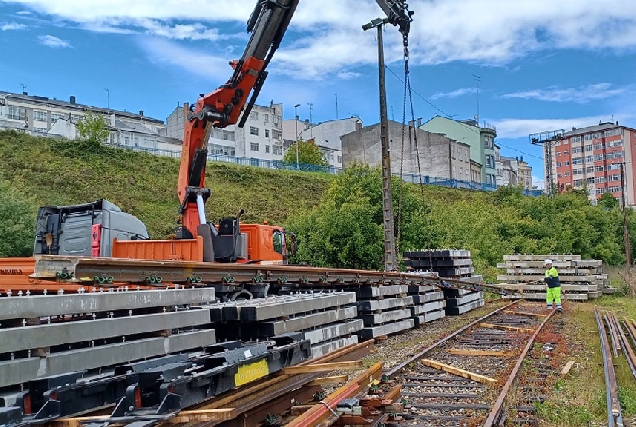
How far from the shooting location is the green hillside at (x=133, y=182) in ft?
111

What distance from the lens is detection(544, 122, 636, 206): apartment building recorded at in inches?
3986

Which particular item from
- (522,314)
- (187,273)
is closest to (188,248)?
(187,273)

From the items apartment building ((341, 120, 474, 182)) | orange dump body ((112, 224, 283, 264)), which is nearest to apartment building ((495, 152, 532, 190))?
apartment building ((341, 120, 474, 182))

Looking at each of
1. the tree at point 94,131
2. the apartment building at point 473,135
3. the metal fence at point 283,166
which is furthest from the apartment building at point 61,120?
the apartment building at point 473,135

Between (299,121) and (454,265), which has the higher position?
(299,121)

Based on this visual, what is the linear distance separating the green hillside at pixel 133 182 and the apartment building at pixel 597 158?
69.4 metres

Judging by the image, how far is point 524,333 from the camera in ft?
47.0

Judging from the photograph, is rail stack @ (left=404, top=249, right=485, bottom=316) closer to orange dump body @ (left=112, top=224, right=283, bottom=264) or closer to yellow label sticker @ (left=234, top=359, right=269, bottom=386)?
orange dump body @ (left=112, top=224, right=283, bottom=264)

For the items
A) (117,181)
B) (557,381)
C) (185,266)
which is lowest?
(557,381)

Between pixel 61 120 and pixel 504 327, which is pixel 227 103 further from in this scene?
pixel 61 120

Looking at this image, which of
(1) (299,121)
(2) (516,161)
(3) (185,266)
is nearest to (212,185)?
(3) (185,266)

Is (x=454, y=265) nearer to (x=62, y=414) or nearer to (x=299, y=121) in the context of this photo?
(x=62, y=414)

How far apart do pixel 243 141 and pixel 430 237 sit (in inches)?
2141

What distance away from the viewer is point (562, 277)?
24875mm
